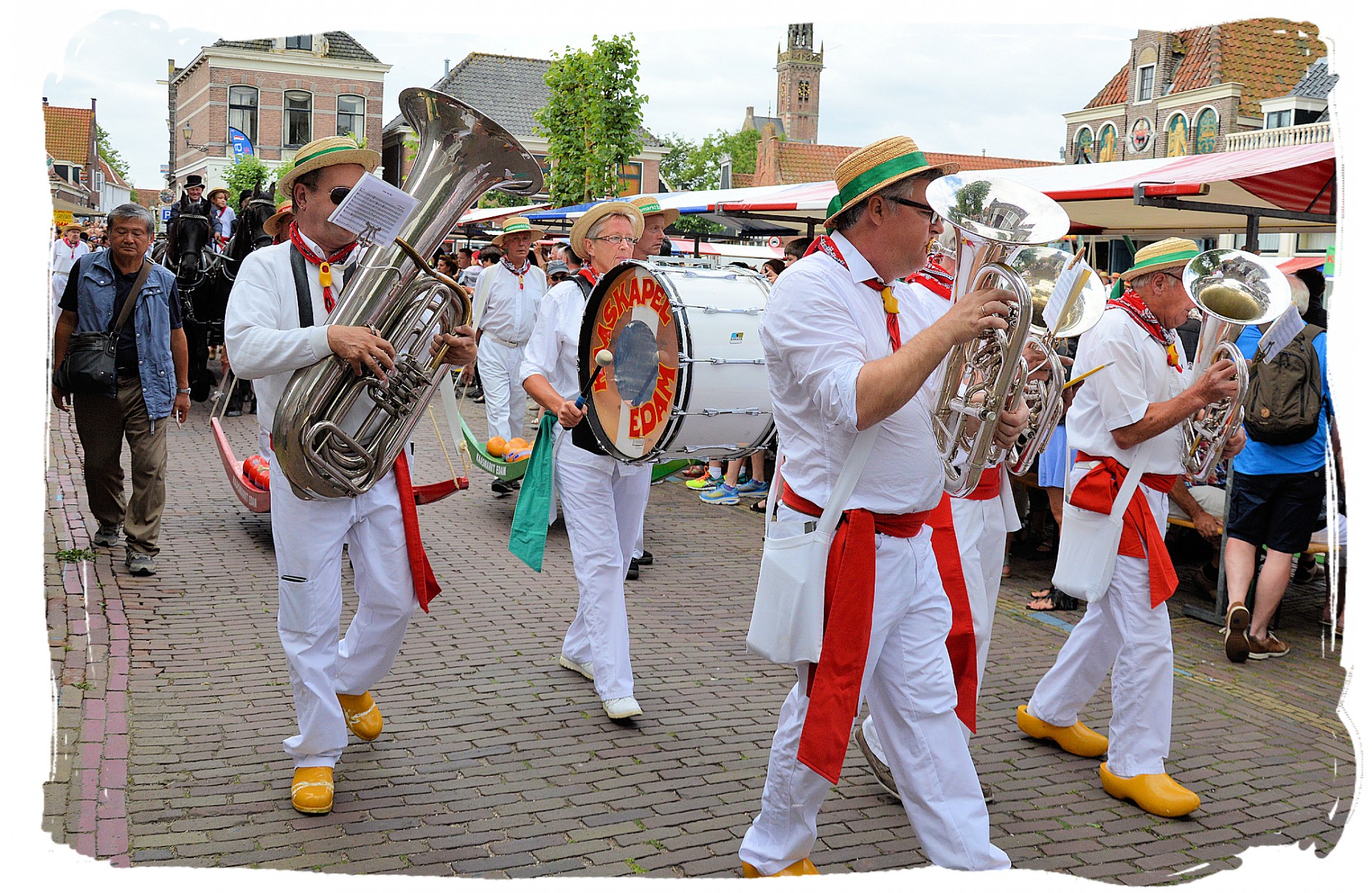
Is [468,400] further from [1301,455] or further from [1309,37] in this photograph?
[1309,37]

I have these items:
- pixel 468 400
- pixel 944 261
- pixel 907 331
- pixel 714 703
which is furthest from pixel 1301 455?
pixel 468 400

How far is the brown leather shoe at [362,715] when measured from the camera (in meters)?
4.54

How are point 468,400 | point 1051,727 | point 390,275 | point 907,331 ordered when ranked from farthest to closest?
1. point 468,400
2. point 1051,727
3. point 390,275
4. point 907,331

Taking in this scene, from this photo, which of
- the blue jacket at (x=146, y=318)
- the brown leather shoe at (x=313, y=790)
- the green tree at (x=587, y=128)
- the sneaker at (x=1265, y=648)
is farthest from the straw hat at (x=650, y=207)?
the sneaker at (x=1265, y=648)

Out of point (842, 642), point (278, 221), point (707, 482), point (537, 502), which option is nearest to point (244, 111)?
point (707, 482)

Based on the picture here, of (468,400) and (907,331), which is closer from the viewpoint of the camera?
(907,331)

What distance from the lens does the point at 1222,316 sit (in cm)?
432

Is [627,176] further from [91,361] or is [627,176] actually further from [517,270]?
[517,270]

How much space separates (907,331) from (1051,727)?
2.40 m

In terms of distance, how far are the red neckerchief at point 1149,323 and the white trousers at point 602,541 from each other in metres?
2.08

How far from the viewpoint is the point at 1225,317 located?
4.31 metres

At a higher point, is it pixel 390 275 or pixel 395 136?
pixel 395 136

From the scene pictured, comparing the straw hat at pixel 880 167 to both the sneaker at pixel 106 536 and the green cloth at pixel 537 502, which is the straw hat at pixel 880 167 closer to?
the green cloth at pixel 537 502

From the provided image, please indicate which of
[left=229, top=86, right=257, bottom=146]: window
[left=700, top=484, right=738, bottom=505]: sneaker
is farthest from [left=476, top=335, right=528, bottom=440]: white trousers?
[left=229, top=86, right=257, bottom=146]: window
